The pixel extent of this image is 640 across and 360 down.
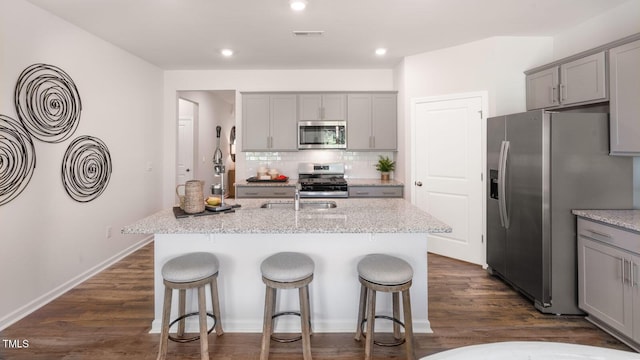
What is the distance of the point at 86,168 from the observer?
3336 millimetres

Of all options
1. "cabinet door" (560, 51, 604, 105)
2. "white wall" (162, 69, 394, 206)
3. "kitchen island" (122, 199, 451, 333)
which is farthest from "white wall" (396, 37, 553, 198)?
"kitchen island" (122, 199, 451, 333)

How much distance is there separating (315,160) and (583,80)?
10.8 ft

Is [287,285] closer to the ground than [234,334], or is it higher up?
higher up

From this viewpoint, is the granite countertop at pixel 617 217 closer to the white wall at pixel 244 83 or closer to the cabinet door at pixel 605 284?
the cabinet door at pixel 605 284

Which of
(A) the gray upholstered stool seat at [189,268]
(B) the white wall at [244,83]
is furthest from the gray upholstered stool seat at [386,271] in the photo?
(B) the white wall at [244,83]

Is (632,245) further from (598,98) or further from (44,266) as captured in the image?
(44,266)

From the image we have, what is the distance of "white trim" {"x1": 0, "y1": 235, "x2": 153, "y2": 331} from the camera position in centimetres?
249

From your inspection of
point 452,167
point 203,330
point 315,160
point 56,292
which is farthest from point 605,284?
point 56,292

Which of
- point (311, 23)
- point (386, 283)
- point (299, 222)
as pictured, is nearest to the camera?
point (386, 283)

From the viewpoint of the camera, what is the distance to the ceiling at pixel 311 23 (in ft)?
9.18

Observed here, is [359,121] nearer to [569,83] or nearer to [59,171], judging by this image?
[569,83]

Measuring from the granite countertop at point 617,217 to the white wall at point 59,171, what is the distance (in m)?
4.46

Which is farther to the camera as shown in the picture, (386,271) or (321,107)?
(321,107)

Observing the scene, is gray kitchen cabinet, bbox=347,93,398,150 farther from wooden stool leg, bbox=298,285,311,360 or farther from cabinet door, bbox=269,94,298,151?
wooden stool leg, bbox=298,285,311,360
